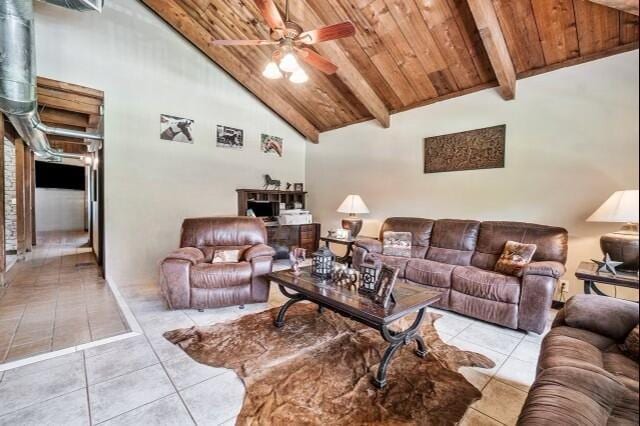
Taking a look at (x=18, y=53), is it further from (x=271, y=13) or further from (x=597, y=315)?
(x=597, y=315)

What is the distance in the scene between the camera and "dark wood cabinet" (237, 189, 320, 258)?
5.26 meters

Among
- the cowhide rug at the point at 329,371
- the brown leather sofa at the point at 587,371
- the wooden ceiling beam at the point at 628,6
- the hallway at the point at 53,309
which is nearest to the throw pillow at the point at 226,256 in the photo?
the cowhide rug at the point at 329,371

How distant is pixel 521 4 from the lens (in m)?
2.66

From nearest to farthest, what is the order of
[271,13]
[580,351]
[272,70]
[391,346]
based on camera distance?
1. [580,351]
2. [391,346]
3. [271,13]
4. [272,70]

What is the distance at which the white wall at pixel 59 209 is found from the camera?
9539 mm

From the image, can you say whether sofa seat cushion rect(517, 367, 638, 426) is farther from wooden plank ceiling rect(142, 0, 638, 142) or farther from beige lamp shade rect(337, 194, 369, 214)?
beige lamp shade rect(337, 194, 369, 214)

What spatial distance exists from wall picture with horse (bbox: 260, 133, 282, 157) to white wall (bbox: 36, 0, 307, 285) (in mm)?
599

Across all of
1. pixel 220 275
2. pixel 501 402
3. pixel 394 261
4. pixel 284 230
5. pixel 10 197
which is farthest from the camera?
pixel 284 230

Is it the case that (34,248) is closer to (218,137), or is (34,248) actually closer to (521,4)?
(218,137)

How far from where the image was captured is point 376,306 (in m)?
1.96

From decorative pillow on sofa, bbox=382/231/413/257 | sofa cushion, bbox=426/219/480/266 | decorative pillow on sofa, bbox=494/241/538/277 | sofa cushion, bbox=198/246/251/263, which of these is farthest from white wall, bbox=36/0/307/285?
decorative pillow on sofa, bbox=494/241/538/277

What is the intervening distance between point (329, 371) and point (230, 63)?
4545mm

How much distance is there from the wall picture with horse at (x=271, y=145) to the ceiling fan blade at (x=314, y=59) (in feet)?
9.30

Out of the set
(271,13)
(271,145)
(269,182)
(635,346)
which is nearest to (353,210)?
(269,182)
